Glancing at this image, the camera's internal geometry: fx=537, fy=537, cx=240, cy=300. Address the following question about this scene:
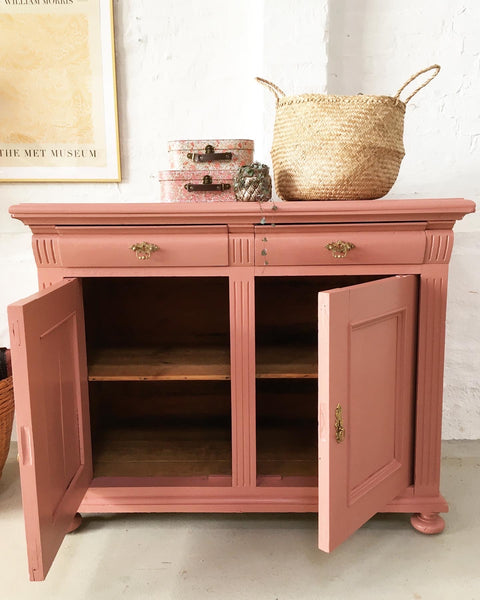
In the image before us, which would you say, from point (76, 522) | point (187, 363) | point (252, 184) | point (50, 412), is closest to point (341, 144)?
point (252, 184)

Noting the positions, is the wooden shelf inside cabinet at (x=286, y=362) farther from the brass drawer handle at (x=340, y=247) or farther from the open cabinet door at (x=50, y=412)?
the open cabinet door at (x=50, y=412)

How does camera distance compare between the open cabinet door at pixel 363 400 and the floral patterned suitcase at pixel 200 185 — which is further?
the floral patterned suitcase at pixel 200 185

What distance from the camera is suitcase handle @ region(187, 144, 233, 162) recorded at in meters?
1.94

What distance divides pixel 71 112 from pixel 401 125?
1.45 m

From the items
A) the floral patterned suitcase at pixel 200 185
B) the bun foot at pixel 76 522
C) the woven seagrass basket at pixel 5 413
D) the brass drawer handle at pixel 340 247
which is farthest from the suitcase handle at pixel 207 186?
the bun foot at pixel 76 522

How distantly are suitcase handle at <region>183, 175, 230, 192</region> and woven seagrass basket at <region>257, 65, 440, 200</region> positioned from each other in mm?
237

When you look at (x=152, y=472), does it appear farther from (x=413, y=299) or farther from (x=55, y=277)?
(x=413, y=299)

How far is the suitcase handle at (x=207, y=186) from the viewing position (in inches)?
76.4

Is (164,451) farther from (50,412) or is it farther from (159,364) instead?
(50,412)

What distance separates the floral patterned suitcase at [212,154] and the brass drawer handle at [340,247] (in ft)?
1.61

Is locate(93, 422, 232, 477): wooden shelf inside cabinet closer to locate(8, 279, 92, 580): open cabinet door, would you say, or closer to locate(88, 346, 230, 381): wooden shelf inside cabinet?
locate(8, 279, 92, 580): open cabinet door

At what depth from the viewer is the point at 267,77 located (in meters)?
2.30

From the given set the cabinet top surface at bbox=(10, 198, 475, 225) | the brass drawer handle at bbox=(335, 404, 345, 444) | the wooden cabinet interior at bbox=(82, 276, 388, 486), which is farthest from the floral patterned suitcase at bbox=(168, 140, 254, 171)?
the brass drawer handle at bbox=(335, 404, 345, 444)

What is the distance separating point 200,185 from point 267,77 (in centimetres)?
70
